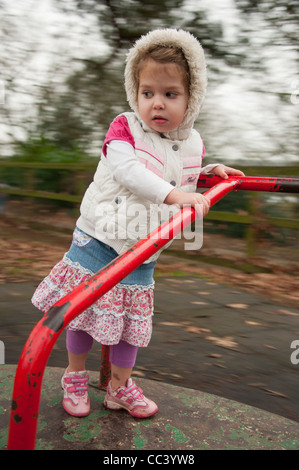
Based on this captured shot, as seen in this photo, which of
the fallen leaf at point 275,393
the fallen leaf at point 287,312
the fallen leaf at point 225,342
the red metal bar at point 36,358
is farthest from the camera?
the fallen leaf at point 287,312

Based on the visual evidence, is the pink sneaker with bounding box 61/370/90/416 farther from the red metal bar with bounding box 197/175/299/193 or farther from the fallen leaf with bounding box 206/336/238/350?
the fallen leaf with bounding box 206/336/238/350

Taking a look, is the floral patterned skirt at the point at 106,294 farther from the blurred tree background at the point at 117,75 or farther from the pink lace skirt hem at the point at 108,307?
the blurred tree background at the point at 117,75

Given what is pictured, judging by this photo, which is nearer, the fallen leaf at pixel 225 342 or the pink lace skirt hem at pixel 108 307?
the pink lace skirt hem at pixel 108 307

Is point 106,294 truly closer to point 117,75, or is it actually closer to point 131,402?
point 131,402

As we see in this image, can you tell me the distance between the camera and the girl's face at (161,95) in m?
1.58

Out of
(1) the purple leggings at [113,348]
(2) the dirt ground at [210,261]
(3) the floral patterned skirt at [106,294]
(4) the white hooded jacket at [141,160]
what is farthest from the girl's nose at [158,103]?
(2) the dirt ground at [210,261]

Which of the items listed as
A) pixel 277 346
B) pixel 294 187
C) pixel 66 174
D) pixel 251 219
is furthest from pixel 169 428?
pixel 66 174

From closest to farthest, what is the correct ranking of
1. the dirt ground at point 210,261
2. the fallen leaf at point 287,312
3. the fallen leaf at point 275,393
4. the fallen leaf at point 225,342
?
the fallen leaf at point 275,393, the fallen leaf at point 225,342, the fallen leaf at point 287,312, the dirt ground at point 210,261

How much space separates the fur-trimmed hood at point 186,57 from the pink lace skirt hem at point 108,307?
61 centimetres

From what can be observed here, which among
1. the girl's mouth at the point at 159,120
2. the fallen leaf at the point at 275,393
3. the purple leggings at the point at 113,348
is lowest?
the fallen leaf at the point at 275,393

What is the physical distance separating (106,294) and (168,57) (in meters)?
0.82

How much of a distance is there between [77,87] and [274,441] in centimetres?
538

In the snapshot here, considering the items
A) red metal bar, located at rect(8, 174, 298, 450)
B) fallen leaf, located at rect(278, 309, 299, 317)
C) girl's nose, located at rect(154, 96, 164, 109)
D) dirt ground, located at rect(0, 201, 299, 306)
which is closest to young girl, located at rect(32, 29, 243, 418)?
girl's nose, located at rect(154, 96, 164, 109)

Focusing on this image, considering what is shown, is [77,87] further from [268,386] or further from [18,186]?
[268,386]
